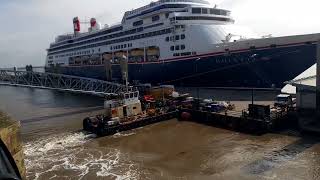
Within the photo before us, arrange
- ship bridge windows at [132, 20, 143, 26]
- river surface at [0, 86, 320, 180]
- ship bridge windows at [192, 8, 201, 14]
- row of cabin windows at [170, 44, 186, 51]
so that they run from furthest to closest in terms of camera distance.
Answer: ship bridge windows at [132, 20, 143, 26]
ship bridge windows at [192, 8, 201, 14]
row of cabin windows at [170, 44, 186, 51]
river surface at [0, 86, 320, 180]

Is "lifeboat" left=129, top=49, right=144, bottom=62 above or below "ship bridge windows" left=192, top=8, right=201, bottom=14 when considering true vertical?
below

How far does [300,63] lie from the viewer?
3684cm

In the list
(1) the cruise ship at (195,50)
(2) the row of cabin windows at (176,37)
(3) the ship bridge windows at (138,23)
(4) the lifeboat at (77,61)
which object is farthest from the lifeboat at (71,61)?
(2) the row of cabin windows at (176,37)

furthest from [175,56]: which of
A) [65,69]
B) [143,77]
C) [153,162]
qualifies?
[65,69]

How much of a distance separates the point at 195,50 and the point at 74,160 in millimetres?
25734

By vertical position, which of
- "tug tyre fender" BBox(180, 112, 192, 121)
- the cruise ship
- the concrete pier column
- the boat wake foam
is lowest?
the boat wake foam

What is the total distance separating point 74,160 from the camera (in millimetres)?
24203

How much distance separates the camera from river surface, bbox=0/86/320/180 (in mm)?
19875

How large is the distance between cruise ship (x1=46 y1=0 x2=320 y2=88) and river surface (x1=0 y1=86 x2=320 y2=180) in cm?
603

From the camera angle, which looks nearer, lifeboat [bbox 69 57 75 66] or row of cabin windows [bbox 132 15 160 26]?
row of cabin windows [bbox 132 15 160 26]

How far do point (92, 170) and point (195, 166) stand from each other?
6.51 meters

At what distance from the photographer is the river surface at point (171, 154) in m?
19.9

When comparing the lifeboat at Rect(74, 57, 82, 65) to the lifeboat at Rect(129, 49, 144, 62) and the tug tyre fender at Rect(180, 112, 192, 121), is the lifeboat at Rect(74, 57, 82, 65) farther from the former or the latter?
the tug tyre fender at Rect(180, 112, 192, 121)

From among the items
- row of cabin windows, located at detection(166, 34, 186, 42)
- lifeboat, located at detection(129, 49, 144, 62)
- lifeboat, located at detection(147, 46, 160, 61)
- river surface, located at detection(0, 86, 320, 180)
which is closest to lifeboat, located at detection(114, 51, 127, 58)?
lifeboat, located at detection(129, 49, 144, 62)
